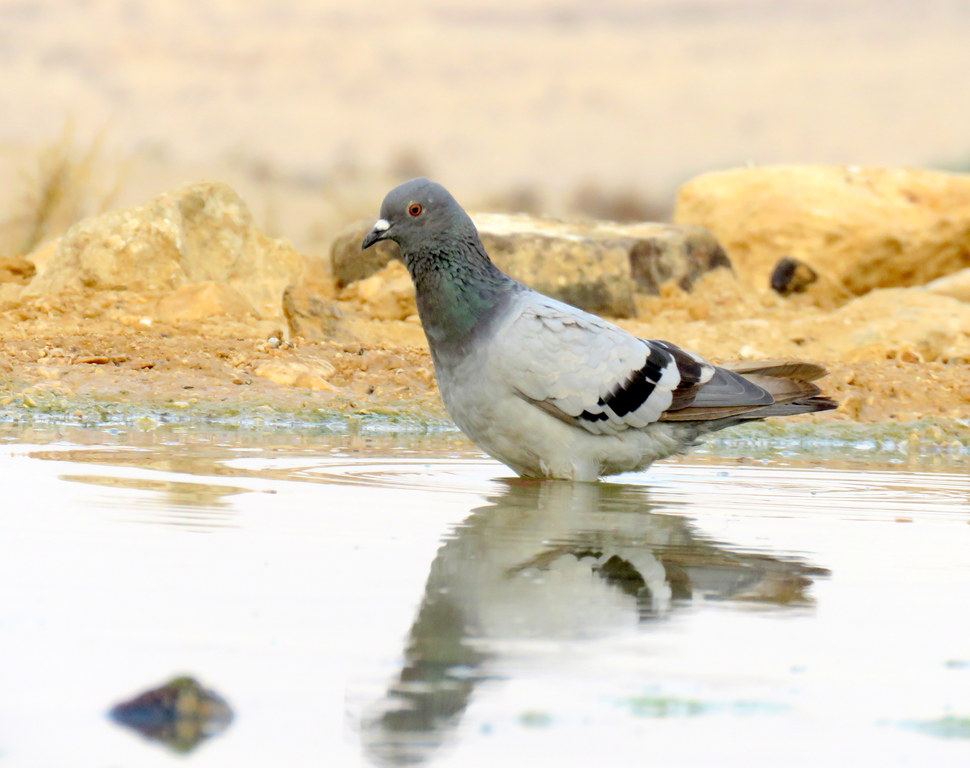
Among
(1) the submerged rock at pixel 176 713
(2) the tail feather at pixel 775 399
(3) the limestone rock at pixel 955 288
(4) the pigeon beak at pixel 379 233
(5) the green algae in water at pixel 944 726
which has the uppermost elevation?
(3) the limestone rock at pixel 955 288

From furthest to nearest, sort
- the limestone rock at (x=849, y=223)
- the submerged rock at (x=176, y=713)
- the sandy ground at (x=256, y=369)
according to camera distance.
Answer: the limestone rock at (x=849, y=223) < the sandy ground at (x=256, y=369) < the submerged rock at (x=176, y=713)

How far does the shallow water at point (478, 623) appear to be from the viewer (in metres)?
1.69

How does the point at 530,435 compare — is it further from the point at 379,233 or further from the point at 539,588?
the point at 539,588

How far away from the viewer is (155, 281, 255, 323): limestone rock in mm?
8711

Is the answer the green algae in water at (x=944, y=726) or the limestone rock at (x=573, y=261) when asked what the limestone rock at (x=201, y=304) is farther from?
the green algae in water at (x=944, y=726)

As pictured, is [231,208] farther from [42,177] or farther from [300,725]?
[300,725]

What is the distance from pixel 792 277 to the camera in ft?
39.6

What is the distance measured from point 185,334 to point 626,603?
611 cm

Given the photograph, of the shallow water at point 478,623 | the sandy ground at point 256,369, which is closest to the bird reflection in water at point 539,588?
the shallow water at point 478,623

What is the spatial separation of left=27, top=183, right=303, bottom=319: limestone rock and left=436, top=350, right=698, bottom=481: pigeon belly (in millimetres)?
Answer: 5279

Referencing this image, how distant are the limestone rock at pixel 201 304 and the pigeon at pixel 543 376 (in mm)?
4105

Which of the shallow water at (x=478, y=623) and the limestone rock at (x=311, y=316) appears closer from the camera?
the shallow water at (x=478, y=623)

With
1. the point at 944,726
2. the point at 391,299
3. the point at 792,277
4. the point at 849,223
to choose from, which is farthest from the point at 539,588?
the point at 849,223

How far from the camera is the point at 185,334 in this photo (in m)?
8.18
